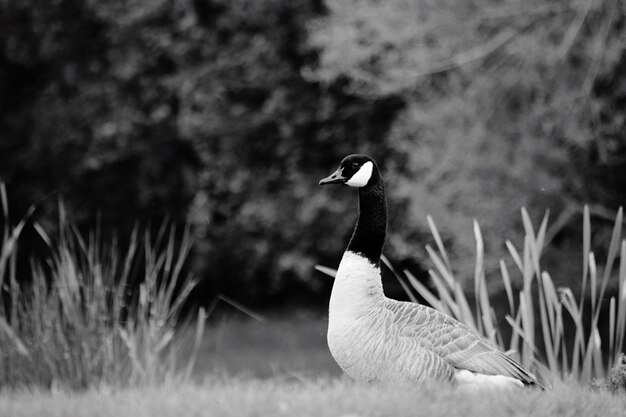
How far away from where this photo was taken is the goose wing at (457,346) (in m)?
4.50

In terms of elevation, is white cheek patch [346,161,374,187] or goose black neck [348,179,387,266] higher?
white cheek patch [346,161,374,187]

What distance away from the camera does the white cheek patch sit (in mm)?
4953

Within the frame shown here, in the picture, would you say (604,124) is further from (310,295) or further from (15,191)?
(15,191)

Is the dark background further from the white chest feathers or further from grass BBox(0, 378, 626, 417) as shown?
grass BBox(0, 378, 626, 417)

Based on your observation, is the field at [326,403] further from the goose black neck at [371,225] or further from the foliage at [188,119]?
the foliage at [188,119]

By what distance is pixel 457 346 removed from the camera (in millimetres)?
4508

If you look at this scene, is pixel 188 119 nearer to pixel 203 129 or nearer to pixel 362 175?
pixel 203 129

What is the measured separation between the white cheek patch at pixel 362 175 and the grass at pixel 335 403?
1144mm

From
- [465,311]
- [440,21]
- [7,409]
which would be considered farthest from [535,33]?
[7,409]

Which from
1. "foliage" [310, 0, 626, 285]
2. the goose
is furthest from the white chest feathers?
"foliage" [310, 0, 626, 285]

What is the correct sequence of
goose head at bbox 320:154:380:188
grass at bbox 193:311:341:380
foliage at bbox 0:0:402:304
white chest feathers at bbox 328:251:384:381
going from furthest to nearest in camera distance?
foliage at bbox 0:0:402:304 < grass at bbox 193:311:341:380 < goose head at bbox 320:154:380:188 < white chest feathers at bbox 328:251:384:381

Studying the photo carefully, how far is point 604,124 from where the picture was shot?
908 cm

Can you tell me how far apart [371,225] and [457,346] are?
80cm

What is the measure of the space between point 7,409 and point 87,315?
5.29 ft
